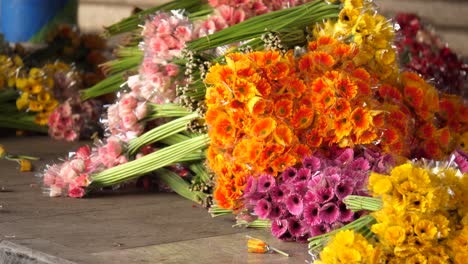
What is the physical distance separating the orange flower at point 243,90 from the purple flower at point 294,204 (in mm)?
323

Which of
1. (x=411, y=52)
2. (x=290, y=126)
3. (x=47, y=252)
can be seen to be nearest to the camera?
(x=47, y=252)

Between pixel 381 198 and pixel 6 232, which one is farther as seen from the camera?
pixel 6 232

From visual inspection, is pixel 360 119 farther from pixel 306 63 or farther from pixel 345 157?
pixel 306 63

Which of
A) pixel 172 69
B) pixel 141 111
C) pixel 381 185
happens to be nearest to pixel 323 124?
pixel 381 185

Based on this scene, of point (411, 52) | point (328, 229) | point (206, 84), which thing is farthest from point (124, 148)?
point (411, 52)

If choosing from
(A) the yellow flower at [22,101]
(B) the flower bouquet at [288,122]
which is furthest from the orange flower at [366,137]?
(A) the yellow flower at [22,101]

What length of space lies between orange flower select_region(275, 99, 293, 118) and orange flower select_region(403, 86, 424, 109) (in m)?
0.49

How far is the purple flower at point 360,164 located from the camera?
3066mm

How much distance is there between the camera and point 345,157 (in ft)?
10.2

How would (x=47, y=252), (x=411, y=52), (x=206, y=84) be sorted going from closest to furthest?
(x=47, y=252) < (x=206, y=84) < (x=411, y=52)

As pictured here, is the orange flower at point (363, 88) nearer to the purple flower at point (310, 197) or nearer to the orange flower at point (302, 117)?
the orange flower at point (302, 117)

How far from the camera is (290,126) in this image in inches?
123

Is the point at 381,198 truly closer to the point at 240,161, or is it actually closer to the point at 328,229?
the point at 328,229

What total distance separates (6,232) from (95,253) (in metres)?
0.39
